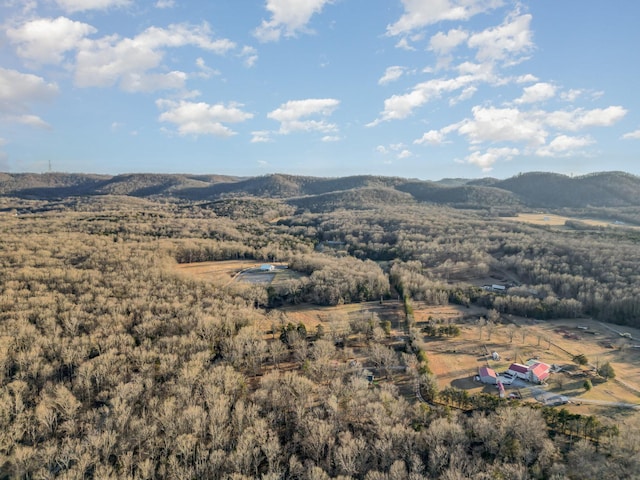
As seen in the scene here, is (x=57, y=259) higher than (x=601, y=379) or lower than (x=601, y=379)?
higher

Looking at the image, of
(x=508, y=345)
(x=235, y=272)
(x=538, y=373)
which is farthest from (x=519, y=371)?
(x=235, y=272)

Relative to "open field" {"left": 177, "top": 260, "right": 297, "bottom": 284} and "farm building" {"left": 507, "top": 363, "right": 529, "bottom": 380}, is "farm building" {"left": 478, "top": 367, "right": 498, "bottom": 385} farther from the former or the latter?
"open field" {"left": 177, "top": 260, "right": 297, "bottom": 284}

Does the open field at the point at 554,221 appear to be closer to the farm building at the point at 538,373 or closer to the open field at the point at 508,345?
the open field at the point at 508,345

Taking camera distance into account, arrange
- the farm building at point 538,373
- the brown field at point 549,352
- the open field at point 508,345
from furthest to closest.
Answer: the farm building at point 538,373, the open field at point 508,345, the brown field at point 549,352

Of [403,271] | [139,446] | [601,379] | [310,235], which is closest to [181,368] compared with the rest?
[139,446]

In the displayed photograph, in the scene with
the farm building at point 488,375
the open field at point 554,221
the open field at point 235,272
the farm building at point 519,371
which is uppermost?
the open field at point 554,221

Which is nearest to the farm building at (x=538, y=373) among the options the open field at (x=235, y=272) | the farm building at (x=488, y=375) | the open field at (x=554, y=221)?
the farm building at (x=488, y=375)

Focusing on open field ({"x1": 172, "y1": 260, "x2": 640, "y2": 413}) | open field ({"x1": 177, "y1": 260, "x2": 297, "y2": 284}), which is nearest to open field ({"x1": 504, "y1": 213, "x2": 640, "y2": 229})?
open field ({"x1": 172, "y1": 260, "x2": 640, "y2": 413})

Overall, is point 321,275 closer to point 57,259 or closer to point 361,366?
point 361,366
